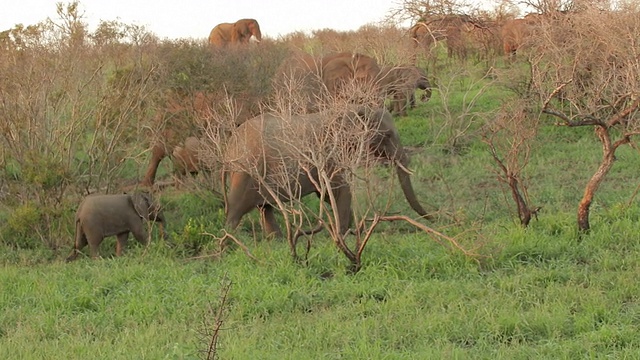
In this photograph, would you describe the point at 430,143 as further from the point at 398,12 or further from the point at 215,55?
the point at 398,12

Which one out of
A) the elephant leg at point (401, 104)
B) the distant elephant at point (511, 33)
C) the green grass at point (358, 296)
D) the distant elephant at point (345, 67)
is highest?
the distant elephant at point (511, 33)

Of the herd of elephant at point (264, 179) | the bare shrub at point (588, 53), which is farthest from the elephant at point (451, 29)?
the herd of elephant at point (264, 179)

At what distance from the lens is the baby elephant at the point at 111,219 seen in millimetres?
8359

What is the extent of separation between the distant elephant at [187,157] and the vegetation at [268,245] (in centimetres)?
24

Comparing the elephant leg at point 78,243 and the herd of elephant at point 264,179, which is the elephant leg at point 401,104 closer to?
the herd of elephant at point 264,179

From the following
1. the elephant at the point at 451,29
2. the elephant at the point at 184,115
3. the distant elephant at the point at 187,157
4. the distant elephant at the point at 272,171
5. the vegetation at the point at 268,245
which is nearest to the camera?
the vegetation at the point at 268,245

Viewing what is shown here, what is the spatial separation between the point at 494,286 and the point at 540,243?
3.90 ft

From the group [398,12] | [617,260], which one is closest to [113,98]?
[617,260]

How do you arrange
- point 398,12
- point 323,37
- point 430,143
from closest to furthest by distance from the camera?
point 430,143, point 398,12, point 323,37

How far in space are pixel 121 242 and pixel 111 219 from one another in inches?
14.7

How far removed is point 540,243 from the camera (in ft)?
25.2

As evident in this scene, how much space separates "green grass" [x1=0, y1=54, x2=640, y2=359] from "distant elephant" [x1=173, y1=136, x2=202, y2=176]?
1339 mm

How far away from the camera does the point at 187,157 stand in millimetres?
11352

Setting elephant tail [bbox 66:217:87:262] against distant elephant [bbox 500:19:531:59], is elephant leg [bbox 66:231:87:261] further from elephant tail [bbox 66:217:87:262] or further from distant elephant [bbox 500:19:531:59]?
distant elephant [bbox 500:19:531:59]
